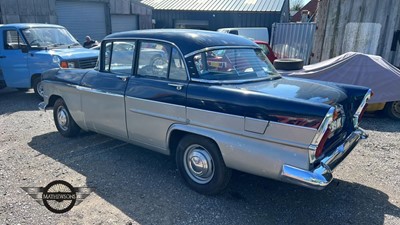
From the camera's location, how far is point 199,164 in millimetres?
3592

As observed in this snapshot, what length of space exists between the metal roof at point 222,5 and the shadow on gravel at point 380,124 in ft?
57.6

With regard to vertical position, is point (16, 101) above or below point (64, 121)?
below

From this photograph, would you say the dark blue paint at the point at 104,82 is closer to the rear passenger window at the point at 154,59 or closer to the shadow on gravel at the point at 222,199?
the rear passenger window at the point at 154,59

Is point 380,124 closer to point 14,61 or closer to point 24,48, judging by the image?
point 24,48

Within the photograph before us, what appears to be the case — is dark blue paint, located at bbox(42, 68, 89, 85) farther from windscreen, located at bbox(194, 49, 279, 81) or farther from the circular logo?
windscreen, located at bbox(194, 49, 279, 81)

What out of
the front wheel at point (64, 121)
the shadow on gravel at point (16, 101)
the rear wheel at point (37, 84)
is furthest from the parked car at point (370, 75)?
the shadow on gravel at point (16, 101)

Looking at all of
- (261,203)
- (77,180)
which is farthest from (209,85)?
(77,180)

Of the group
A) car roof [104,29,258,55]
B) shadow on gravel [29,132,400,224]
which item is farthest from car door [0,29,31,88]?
car roof [104,29,258,55]

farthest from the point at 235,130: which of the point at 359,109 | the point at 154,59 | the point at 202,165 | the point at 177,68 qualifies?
the point at 359,109

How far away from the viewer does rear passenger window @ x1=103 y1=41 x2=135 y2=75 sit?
13.6ft

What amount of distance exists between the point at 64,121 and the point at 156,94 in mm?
2488

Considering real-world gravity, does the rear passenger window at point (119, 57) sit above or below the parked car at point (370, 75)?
above

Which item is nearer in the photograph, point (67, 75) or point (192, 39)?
point (192, 39)

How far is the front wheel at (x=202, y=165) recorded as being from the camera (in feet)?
11.2
